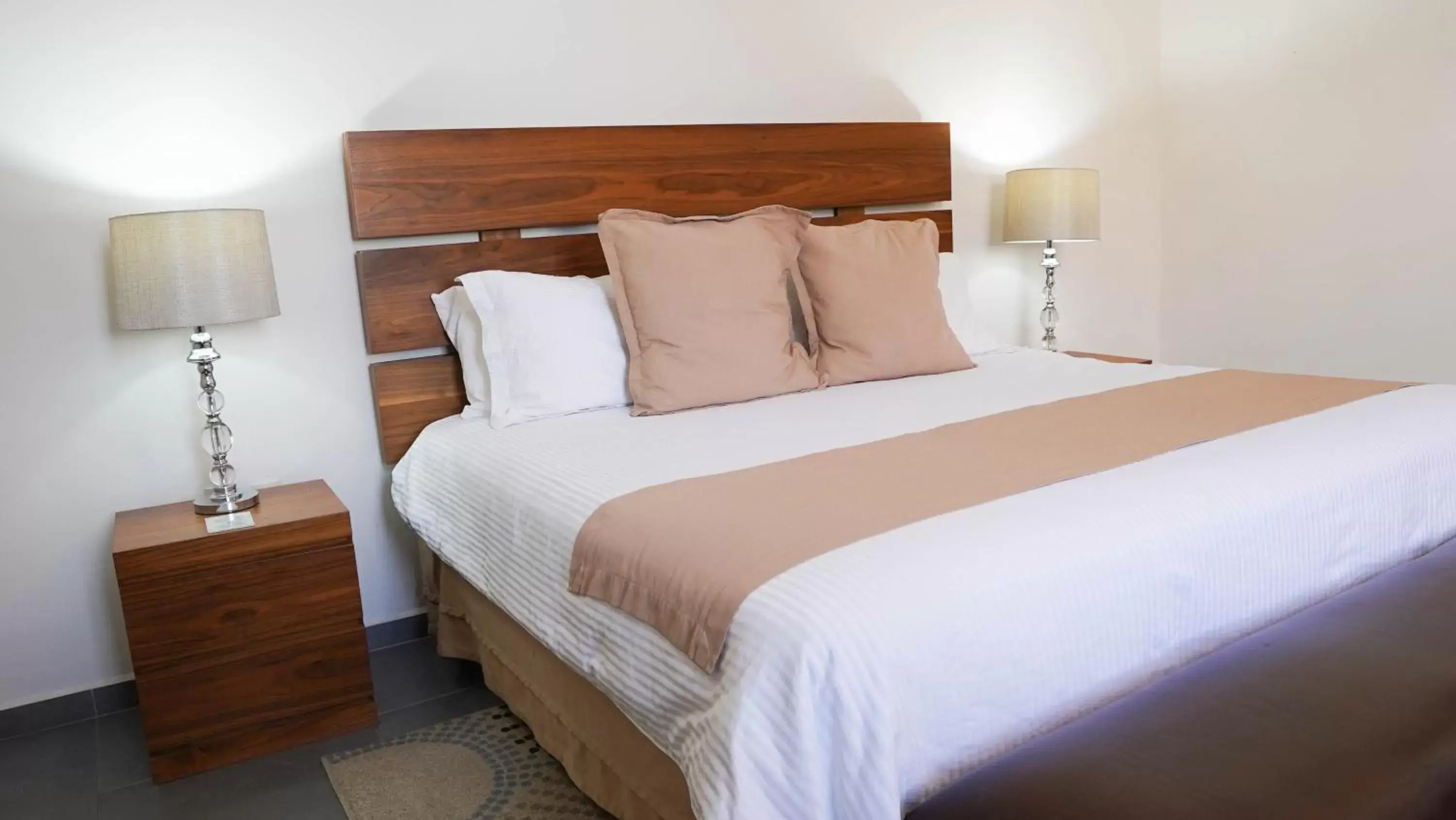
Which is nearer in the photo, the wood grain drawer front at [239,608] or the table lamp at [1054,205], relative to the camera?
the wood grain drawer front at [239,608]

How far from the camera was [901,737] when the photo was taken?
1.16 m

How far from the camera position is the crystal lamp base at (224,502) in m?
2.30

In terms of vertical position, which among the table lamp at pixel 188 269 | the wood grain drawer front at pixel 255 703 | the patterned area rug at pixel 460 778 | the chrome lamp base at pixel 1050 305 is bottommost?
the patterned area rug at pixel 460 778

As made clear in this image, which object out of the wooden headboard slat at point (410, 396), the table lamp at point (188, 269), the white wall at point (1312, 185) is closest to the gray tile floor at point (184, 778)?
the wooden headboard slat at point (410, 396)

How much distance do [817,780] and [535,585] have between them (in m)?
0.78

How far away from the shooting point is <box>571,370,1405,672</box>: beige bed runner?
4.40 ft

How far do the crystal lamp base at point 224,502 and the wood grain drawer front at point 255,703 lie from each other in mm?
339

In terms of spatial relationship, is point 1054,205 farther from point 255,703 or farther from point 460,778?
point 255,703

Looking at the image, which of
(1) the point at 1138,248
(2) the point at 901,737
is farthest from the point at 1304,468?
(1) the point at 1138,248

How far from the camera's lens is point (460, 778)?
204 centimetres

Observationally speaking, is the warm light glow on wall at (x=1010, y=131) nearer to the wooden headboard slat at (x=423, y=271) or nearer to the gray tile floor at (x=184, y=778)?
the wooden headboard slat at (x=423, y=271)

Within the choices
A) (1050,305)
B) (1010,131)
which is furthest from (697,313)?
(1010,131)

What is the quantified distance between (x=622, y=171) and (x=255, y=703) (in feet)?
5.40

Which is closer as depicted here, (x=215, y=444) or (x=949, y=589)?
(x=949, y=589)
